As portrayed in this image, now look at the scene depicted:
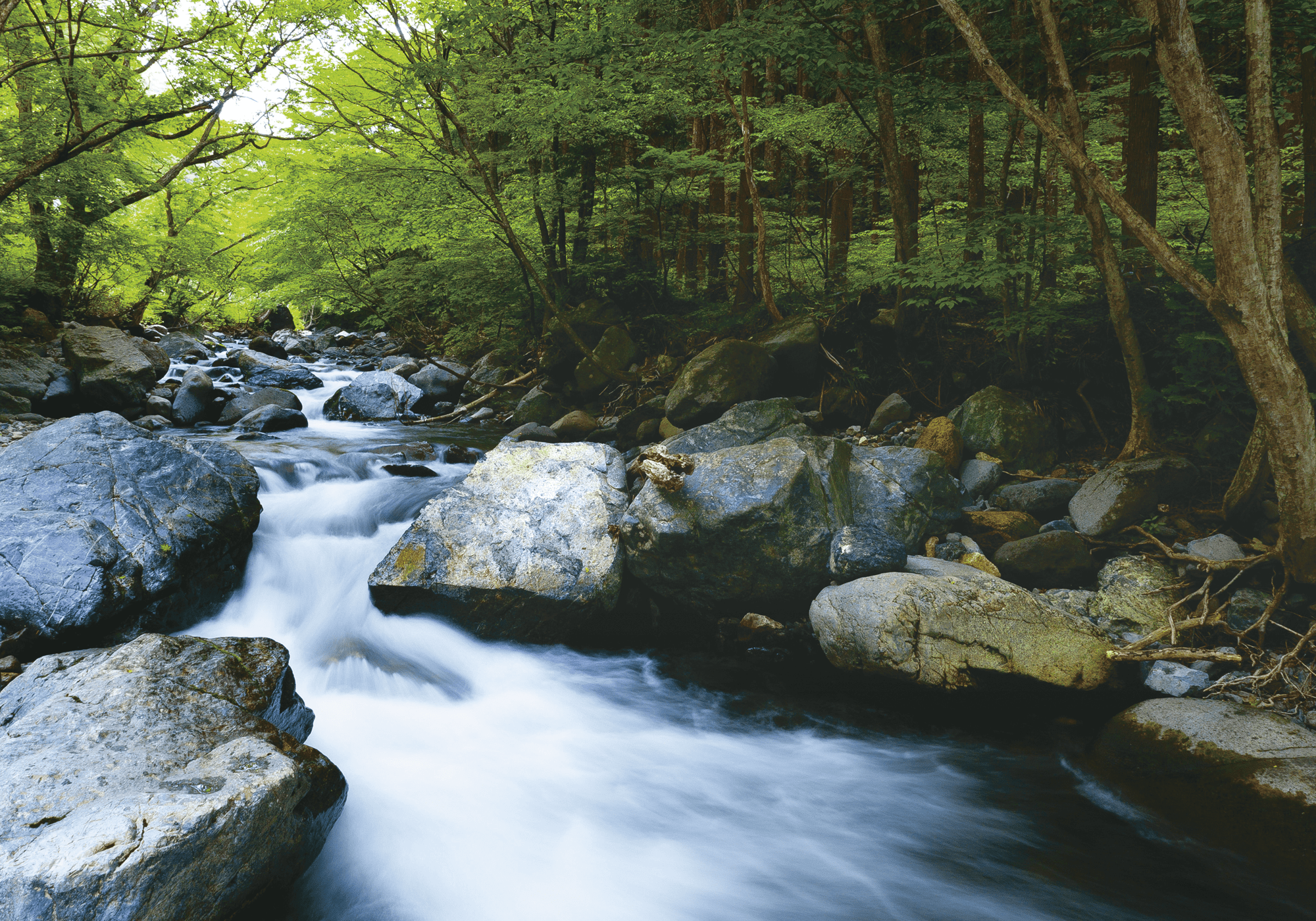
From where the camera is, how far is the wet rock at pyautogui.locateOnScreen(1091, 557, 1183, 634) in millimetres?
4977

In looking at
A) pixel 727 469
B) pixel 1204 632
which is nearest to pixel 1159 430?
pixel 1204 632

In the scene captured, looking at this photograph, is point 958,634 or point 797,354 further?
point 797,354

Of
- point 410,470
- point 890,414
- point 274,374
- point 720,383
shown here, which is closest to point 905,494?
point 890,414

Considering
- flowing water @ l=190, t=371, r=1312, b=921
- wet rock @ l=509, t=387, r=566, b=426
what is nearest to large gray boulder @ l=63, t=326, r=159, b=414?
wet rock @ l=509, t=387, r=566, b=426

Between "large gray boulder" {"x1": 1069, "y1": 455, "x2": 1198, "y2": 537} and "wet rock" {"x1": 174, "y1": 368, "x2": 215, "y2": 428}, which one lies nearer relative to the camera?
"large gray boulder" {"x1": 1069, "y1": 455, "x2": 1198, "y2": 537}

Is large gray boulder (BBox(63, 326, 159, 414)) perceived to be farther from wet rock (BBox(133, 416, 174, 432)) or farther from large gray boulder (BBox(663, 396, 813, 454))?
large gray boulder (BBox(663, 396, 813, 454))

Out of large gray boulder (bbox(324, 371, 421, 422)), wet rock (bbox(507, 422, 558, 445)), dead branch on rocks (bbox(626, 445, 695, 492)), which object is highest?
large gray boulder (bbox(324, 371, 421, 422))

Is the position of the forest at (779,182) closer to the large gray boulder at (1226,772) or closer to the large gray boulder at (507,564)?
the large gray boulder at (1226,772)

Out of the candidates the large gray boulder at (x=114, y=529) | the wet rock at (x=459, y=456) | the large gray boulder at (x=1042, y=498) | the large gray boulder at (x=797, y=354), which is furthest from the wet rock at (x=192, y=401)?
the large gray boulder at (x=1042, y=498)

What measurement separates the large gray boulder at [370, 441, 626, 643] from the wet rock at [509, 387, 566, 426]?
574cm

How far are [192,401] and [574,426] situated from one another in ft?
22.3

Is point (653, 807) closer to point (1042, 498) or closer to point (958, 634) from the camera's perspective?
point (958, 634)

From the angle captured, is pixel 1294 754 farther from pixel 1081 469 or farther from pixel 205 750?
pixel 205 750

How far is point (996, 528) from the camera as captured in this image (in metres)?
6.05
